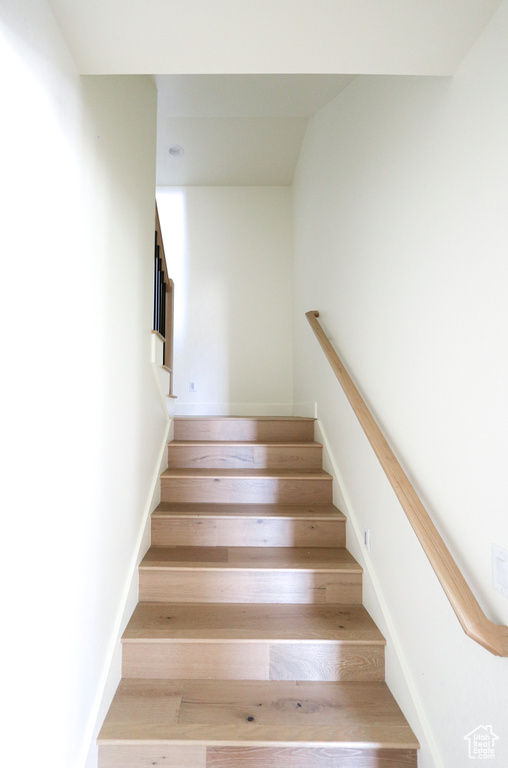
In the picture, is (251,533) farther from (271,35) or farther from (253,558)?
(271,35)

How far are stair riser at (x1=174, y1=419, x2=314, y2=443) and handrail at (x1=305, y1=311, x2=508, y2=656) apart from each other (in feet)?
3.71

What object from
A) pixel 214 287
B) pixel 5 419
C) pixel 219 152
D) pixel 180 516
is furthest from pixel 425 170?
pixel 214 287

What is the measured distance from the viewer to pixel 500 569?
3.07ft

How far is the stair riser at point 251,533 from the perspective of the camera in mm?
2043

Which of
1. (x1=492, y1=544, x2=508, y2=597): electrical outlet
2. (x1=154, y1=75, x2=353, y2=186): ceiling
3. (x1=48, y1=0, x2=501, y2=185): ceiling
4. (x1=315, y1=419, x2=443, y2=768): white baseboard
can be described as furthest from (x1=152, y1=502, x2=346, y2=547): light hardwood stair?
(x1=154, y1=75, x2=353, y2=186): ceiling

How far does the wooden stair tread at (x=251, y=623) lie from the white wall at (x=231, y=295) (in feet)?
8.15

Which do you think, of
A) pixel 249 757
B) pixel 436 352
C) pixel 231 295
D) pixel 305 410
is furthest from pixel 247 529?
pixel 231 295

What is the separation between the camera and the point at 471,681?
1.04 m

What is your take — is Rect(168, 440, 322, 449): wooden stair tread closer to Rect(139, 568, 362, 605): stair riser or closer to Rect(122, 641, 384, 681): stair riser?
Rect(139, 568, 362, 605): stair riser

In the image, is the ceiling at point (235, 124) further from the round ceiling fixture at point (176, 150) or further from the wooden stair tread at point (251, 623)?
the wooden stair tread at point (251, 623)

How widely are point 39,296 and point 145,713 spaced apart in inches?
53.7

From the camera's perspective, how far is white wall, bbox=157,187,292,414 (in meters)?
4.18

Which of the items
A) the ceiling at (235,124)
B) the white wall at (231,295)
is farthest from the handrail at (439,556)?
the white wall at (231,295)

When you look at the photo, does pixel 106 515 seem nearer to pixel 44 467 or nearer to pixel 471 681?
pixel 44 467
